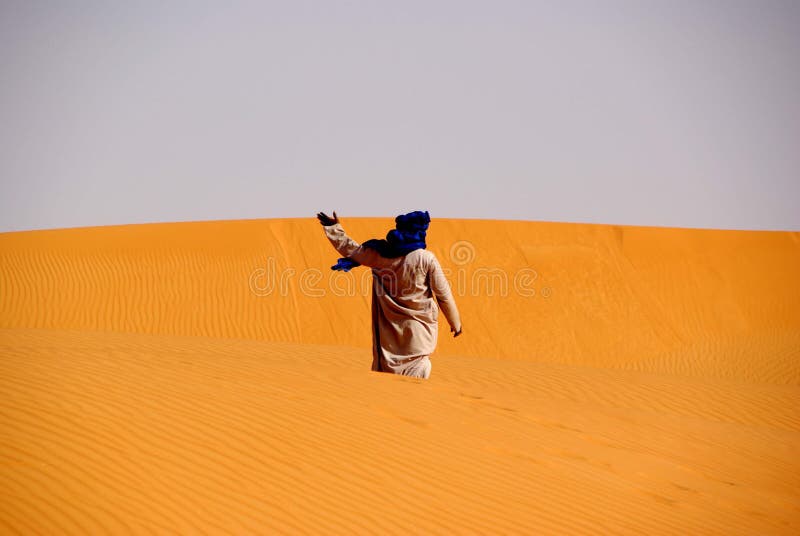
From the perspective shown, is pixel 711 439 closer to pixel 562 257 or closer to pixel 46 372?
pixel 46 372

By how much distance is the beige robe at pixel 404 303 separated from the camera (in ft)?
25.5

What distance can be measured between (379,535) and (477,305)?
23033 millimetres

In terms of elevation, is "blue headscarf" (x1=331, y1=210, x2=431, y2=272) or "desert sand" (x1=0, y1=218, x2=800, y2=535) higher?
"blue headscarf" (x1=331, y1=210, x2=431, y2=272)

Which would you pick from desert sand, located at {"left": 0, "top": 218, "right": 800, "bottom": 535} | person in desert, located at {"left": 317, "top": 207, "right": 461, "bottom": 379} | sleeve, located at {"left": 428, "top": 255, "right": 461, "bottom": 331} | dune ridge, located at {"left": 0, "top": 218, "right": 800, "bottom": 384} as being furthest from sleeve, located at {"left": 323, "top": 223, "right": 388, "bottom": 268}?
dune ridge, located at {"left": 0, "top": 218, "right": 800, "bottom": 384}

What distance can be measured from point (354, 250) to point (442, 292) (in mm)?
942

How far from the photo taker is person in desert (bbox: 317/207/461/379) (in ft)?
25.4

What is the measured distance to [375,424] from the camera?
6078 millimetres

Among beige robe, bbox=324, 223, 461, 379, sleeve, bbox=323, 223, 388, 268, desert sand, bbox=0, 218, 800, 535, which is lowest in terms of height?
desert sand, bbox=0, 218, 800, 535

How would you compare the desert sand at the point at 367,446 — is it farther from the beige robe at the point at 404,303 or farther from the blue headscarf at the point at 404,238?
the blue headscarf at the point at 404,238

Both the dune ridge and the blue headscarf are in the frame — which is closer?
the blue headscarf

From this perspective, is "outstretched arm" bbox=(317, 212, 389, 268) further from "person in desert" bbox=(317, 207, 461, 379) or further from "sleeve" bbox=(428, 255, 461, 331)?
"sleeve" bbox=(428, 255, 461, 331)

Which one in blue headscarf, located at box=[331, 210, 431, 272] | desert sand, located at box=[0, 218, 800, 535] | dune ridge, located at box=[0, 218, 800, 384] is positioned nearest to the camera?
desert sand, located at box=[0, 218, 800, 535]

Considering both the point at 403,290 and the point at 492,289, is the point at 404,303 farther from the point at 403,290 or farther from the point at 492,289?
the point at 492,289

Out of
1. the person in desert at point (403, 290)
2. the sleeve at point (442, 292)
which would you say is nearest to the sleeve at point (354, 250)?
the person in desert at point (403, 290)
